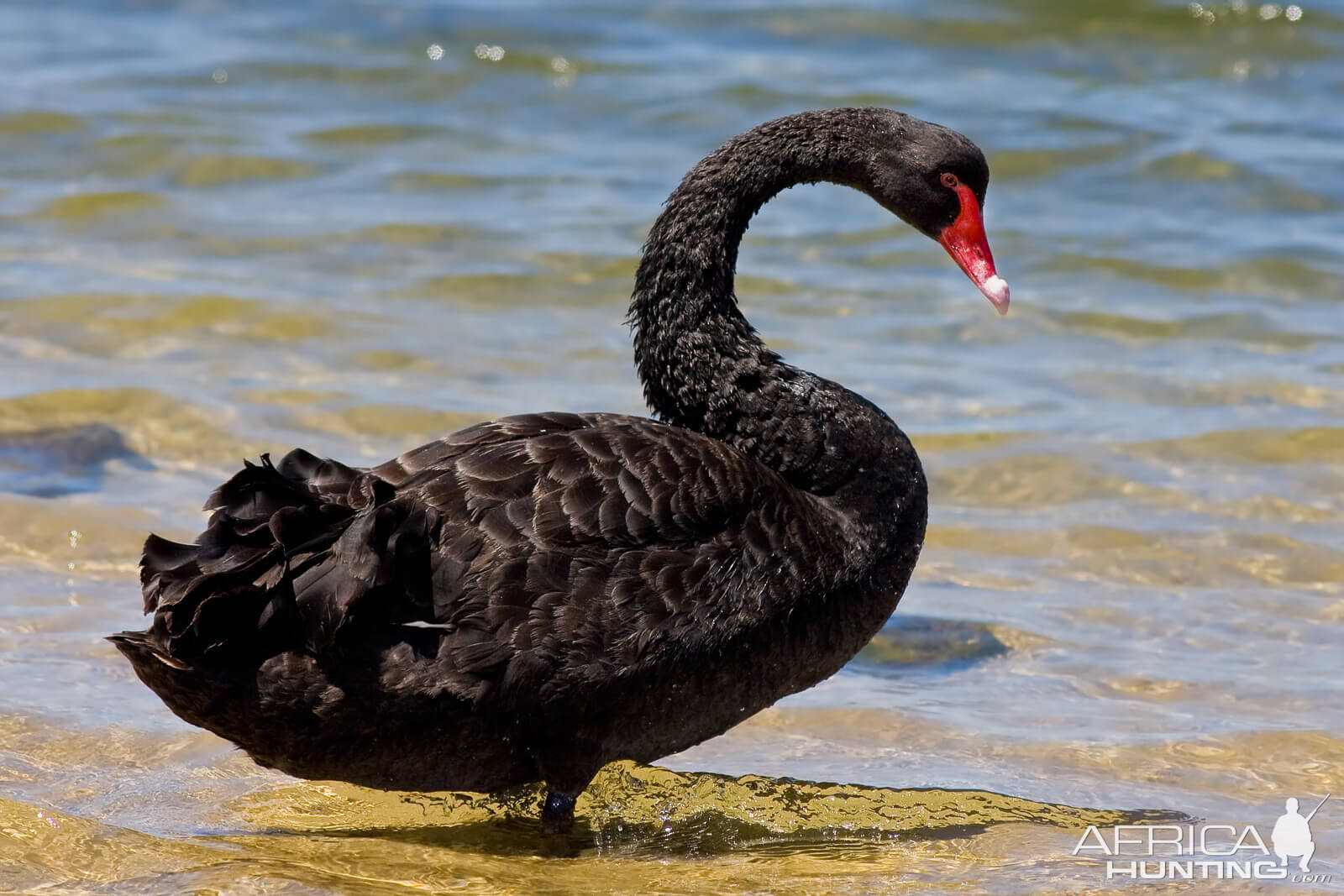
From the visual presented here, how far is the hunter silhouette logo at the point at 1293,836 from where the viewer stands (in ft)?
14.9

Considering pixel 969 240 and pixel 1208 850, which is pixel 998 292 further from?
pixel 1208 850

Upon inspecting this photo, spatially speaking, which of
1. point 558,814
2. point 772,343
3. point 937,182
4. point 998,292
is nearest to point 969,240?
point 937,182

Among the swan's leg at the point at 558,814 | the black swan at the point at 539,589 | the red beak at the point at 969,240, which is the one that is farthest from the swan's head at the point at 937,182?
the swan's leg at the point at 558,814

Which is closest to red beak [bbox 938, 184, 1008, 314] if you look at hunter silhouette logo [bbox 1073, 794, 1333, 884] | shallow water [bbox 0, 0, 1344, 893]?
shallow water [bbox 0, 0, 1344, 893]

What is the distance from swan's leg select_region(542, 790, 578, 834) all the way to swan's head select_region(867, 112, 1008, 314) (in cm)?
208

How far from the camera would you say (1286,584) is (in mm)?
6648

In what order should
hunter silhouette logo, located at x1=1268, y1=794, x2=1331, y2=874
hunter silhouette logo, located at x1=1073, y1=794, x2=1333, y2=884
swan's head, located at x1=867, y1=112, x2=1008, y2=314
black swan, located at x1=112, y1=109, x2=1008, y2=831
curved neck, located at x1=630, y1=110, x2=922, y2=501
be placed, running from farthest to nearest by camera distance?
swan's head, located at x1=867, y1=112, x2=1008, y2=314, curved neck, located at x1=630, y1=110, x2=922, y2=501, hunter silhouette logo, located at x1=1268, y1=794, x2=1331, y2=874, hunter silhouette logo, located at x1=1073, y1=794, x2=1333, y2=884, black swan, located at x1=112, y1=109, x2=1008, y2=831

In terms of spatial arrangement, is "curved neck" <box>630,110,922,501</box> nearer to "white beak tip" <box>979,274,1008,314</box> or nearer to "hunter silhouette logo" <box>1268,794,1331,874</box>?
"white beak tip" <box>979,274,1008,314</box>

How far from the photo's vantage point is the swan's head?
17.7ft

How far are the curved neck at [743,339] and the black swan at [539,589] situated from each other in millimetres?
14

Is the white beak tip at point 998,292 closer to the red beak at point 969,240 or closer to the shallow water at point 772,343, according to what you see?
the red beak at point 969,240

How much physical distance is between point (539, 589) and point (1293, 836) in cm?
217

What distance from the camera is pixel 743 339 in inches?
209

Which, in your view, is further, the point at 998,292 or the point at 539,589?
the point at 998,292
